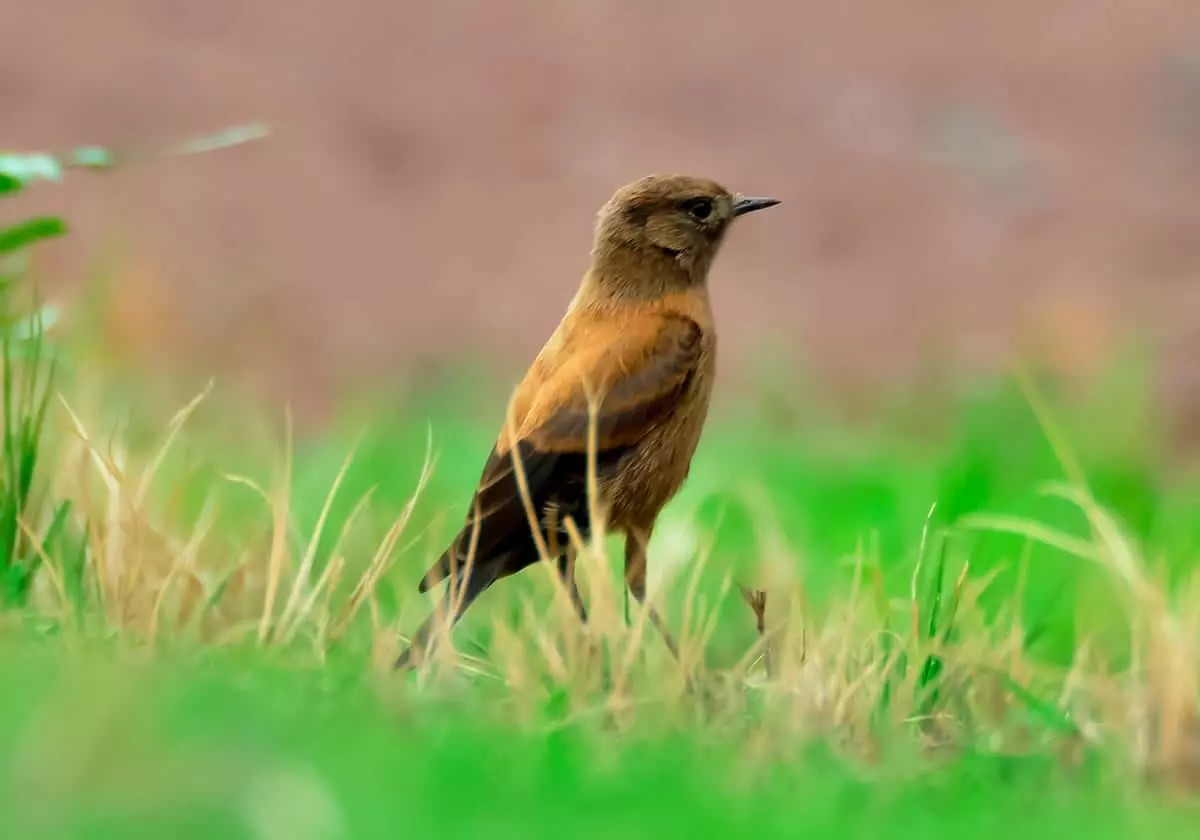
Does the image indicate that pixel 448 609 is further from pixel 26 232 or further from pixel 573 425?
pixel 26 232

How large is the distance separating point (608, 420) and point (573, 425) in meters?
0.09

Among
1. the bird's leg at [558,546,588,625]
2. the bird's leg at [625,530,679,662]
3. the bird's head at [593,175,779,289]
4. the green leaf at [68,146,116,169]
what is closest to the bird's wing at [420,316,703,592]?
the bird's leg at [558,546,588,625]

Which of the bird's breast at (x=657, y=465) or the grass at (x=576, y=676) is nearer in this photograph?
the grass at (x=576, y=676)

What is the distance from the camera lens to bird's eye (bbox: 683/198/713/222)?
458 centimetres

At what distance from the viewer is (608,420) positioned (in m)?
4.02

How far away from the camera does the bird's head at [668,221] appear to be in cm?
451

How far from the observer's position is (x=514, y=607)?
4391mm

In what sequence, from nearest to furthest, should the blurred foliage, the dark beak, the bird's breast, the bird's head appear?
the blurred foliage → the bird's breast → the bird's head → the dark beak

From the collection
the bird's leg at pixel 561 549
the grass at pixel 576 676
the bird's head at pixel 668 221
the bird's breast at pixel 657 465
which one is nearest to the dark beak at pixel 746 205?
the bird's head at pixel 668 221

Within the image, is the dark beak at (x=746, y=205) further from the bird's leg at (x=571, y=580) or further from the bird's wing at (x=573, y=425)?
the bird's leg at (x=571, y=580)

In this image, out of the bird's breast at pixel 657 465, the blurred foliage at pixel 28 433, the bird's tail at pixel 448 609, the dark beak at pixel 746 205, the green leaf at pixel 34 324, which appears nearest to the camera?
the bird's tail at pixel 448 609

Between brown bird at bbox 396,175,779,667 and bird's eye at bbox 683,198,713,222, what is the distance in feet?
0.27

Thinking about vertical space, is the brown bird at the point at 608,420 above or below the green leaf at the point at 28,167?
below

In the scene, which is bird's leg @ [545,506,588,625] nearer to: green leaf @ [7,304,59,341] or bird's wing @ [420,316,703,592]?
bird's wing @ [420,316,703,592]
